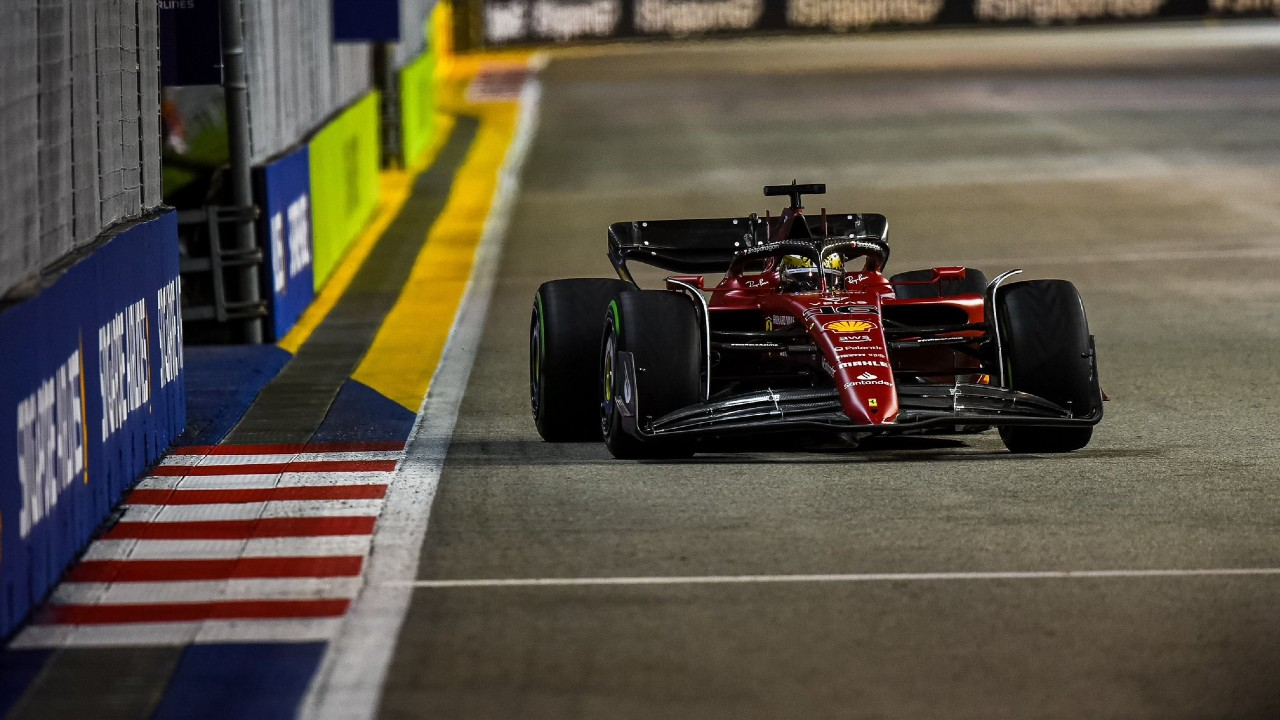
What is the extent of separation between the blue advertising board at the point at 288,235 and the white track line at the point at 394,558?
1152 mm

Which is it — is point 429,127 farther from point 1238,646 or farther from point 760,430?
point 1238,646

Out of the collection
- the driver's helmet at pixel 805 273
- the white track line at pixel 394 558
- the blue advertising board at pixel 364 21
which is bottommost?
the white track line at pixel 394 558

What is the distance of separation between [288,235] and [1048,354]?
7.31 m

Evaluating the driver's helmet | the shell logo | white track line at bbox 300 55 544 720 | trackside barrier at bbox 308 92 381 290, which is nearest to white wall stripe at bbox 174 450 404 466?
white track line at bbox 300 55 544 720

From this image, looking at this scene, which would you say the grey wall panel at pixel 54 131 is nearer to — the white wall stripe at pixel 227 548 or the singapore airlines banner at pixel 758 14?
the white wall stripe at pixel 227 548

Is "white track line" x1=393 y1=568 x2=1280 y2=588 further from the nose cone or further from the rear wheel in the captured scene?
the rear wheel

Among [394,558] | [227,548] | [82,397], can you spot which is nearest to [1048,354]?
[394,558]

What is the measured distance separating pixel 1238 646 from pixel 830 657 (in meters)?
1.24

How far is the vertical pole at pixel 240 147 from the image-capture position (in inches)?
559

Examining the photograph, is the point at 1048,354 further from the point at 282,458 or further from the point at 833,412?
the point at 282,458

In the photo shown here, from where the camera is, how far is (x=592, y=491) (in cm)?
950

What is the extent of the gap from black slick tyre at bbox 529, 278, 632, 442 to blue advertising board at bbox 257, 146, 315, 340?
459 centimetres

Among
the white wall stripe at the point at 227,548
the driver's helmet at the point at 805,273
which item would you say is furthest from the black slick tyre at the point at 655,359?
the white wall stripe at the point at 227,548

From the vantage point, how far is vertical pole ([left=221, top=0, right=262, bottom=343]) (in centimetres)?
1420
